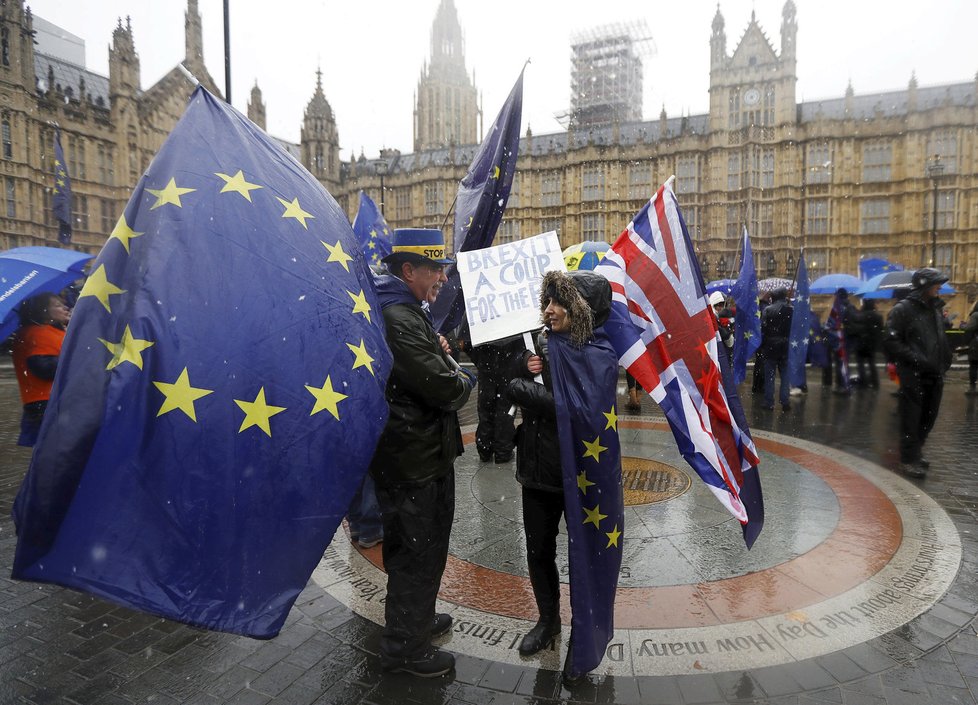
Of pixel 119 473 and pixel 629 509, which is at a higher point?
pixel 119 473

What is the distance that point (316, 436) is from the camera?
2.38 metres

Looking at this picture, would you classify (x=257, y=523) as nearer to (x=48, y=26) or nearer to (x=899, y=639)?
(x=899, y=639)

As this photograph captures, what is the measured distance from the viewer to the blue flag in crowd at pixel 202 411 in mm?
2066

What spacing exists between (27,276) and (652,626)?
522cm

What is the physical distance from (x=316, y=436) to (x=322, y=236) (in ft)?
3.00

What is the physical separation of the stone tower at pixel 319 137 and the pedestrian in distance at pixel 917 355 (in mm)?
55879

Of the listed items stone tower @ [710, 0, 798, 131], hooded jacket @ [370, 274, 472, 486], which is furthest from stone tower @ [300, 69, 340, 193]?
hooded jacket @ [370, 274, 472, 486]

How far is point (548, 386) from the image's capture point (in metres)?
3.22

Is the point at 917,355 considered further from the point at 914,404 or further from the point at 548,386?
the point at 548,386

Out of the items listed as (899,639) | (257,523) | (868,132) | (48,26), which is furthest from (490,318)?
(48,26)

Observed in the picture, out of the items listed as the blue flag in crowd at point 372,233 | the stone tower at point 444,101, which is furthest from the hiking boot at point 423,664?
the stone tower at point 444,101

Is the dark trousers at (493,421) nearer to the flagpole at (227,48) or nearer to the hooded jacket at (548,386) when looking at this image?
the hooded jacket at (548,386)

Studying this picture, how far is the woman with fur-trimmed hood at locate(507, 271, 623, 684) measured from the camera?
122 inches

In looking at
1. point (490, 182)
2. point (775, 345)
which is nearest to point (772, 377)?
point (775, 345)
